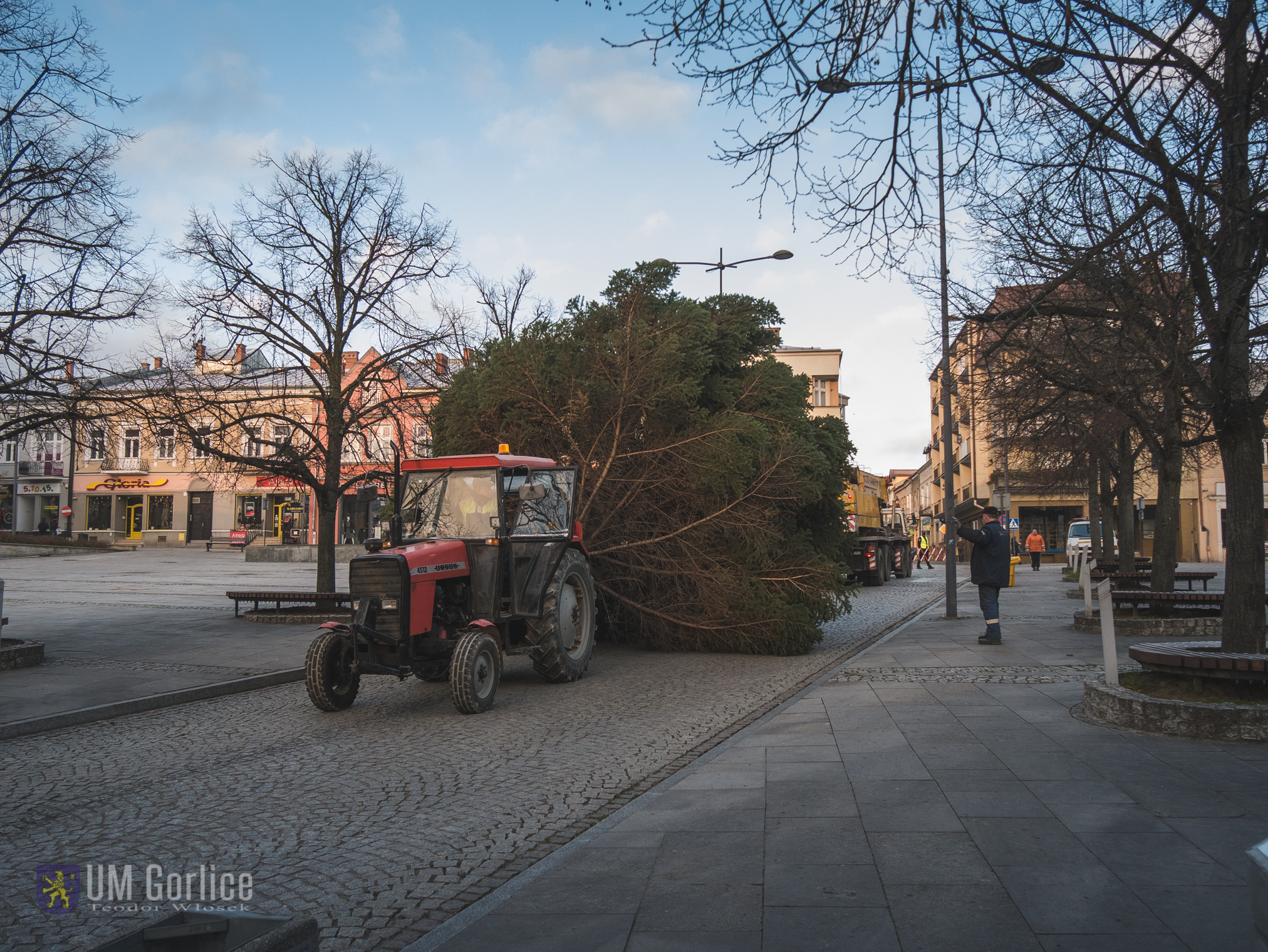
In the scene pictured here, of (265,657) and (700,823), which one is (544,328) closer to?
(265,657)

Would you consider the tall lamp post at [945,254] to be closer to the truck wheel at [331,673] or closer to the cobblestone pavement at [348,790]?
the cobblestone pavement at [348,790]

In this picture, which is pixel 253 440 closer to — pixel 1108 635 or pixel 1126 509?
pixel 1108 635

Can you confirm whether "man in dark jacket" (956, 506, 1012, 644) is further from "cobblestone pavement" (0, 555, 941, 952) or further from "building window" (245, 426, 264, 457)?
"building window" (245, 426, 264, 457)

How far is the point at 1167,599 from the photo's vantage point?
1293 cm

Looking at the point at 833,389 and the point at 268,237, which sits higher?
the point at 833,389

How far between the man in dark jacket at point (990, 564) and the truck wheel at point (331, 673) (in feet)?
26.9

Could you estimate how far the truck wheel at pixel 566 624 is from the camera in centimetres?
965

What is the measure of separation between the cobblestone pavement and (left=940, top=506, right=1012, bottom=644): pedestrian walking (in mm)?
3675

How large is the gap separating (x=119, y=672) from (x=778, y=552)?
8.30 metres

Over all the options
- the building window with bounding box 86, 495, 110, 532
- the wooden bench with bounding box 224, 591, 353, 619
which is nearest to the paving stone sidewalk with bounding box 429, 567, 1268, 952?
the wooden bench with bounding box 224, 591, 353, 619

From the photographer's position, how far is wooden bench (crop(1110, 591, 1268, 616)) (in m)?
12.6

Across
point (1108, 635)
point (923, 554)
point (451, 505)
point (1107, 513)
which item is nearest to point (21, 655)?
point (451, 505)

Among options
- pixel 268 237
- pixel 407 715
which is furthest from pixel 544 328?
pixel 407 715

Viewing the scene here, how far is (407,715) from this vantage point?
8320mm
